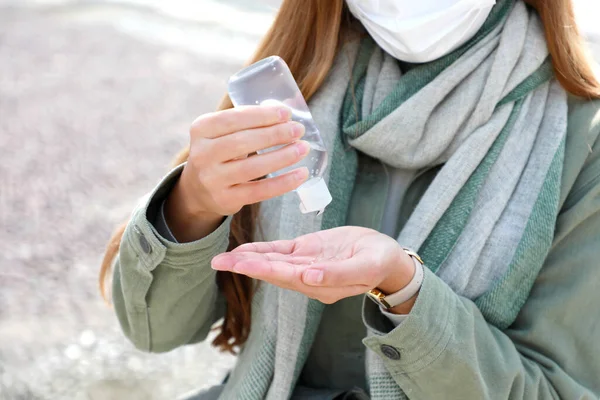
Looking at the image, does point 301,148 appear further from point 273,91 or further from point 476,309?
point 476,309

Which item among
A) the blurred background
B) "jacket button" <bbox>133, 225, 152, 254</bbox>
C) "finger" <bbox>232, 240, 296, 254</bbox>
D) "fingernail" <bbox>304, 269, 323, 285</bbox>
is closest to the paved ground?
the blurred background

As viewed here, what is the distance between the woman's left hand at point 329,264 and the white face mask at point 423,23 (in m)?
0.47

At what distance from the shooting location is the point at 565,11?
1.53 meters

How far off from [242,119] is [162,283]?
1.61 feet

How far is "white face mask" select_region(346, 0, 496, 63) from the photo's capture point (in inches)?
58.4

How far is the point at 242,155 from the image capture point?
3.76 ft

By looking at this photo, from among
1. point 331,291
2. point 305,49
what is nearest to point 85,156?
point 305,49

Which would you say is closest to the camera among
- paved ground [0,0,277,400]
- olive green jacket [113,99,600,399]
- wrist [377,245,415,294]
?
wrist [377,245,415,294]

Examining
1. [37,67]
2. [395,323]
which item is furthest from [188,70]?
[395,323]

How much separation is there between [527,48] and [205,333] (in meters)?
0.91

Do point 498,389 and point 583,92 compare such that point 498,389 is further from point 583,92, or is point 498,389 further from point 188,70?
point 188,70

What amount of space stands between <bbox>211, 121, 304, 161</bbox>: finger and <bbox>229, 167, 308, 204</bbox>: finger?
6cm

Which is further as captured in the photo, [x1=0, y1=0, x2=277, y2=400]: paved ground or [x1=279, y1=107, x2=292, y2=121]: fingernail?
[x1=0, y1=0, x2=277, y2=400]: paved ground

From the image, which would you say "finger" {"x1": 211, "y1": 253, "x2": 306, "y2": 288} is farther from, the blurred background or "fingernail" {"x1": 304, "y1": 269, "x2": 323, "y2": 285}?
the blurred background
